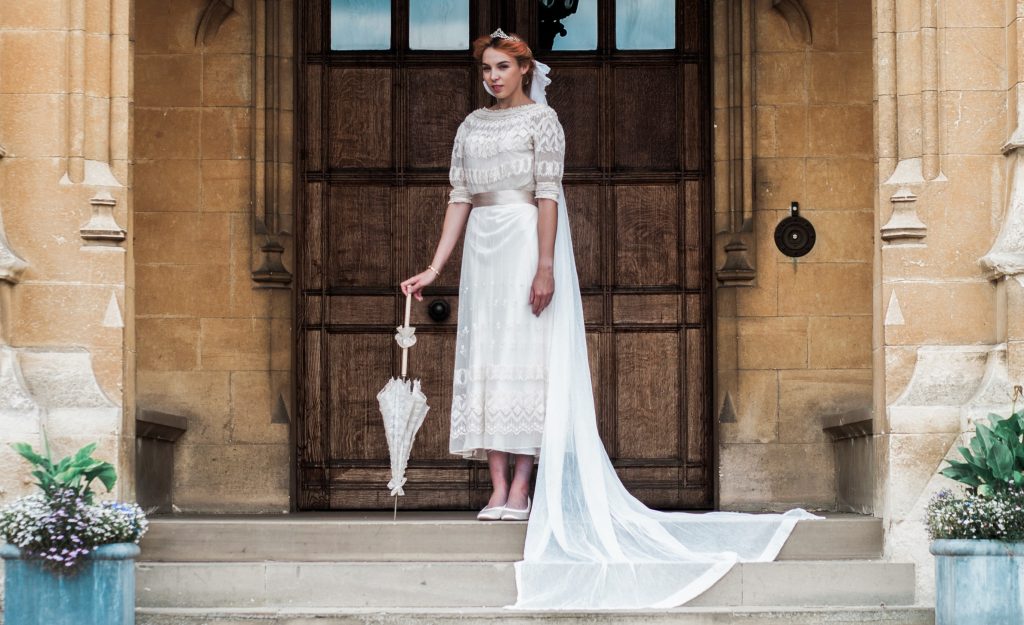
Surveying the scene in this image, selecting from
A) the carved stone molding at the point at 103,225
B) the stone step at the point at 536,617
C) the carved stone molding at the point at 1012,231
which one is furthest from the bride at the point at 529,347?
the carved stone molding at the point at 1012,231

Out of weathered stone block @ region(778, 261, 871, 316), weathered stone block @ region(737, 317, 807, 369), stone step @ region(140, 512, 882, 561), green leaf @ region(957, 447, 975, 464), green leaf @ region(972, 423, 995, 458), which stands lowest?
stone step @ region(140, 512, 882, 561)

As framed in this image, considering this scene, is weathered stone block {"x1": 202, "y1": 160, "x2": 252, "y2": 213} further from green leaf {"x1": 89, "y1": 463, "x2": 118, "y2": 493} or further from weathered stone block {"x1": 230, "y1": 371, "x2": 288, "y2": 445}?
green leaf {"x1": 89, "y1": 463, "x2": 118, "y2": 493}

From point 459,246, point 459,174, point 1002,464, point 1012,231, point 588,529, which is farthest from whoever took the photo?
point 459,246

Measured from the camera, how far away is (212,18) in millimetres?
9883

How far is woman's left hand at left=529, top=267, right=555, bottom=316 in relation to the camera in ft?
26.1

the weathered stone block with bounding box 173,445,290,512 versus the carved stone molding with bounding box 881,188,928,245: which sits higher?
the carved stone molding with bounding box 881,188,928,245

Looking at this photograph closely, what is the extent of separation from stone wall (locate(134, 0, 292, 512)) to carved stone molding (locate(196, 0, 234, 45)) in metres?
0.02

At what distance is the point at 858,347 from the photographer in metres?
9.81

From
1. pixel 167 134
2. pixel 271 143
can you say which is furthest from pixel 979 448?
pixel 167 134

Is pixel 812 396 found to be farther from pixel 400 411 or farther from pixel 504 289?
pixel 400 411

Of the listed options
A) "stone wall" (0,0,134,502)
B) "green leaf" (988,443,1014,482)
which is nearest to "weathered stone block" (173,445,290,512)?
"stone wall" (0,0,134,502)

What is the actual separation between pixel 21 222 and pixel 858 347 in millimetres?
4398

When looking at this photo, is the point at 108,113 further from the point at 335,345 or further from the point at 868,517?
the point at 868,517

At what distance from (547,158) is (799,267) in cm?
230
